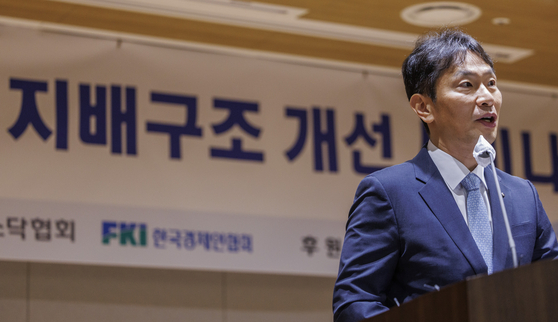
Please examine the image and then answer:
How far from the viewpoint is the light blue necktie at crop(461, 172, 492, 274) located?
181 centimetres

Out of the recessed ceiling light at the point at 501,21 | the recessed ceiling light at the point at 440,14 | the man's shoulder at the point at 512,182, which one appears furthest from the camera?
the recessed ceiling light at the point at 501,21

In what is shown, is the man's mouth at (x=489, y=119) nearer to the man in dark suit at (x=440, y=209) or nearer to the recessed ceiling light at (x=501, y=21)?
the man in dark suit at (x=440, y=209)

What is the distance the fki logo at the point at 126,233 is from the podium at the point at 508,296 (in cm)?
328

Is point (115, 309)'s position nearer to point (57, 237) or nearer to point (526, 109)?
point (57, 237)

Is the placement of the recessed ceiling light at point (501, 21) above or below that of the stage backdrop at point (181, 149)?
above

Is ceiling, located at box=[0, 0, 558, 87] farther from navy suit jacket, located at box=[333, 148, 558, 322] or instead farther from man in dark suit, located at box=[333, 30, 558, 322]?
navy suit jacket, located at box=[333, 148, 558, 322]

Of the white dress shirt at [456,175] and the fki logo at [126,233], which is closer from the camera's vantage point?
the white dress shirt at [456,175]

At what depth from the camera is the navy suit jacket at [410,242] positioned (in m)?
1.76

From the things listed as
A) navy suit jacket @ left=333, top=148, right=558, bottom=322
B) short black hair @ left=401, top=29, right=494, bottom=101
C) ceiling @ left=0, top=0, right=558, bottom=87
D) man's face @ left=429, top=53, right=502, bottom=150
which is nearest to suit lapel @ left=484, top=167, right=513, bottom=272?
navy suit jacket @ left=333, top=148, right=558, bottom=322

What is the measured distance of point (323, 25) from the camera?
4.80 meters

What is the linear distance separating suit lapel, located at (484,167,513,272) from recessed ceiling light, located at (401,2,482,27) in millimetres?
2826

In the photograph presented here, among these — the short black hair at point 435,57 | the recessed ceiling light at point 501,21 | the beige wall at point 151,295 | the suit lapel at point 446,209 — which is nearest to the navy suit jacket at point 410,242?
the suit lapel at point 446,209

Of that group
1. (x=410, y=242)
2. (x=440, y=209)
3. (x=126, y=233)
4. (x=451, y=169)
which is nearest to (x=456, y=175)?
(x=451, y=169)

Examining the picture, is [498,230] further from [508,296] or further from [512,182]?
[508,296]
